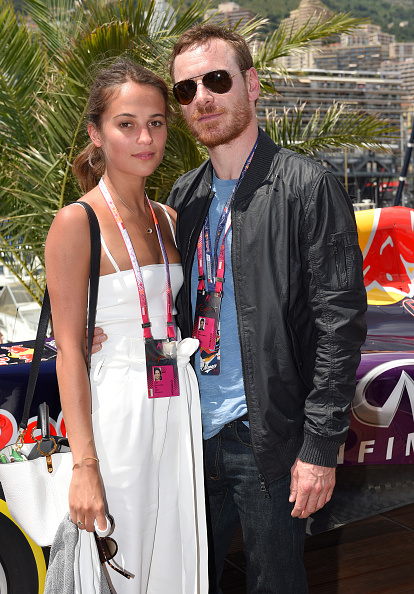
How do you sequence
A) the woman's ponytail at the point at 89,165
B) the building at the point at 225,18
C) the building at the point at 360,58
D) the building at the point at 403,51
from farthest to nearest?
the building at the point at 403,51
the building at the point at 360,58
the building at the point at 225,18
the woman's ponytail at the point at 89,165

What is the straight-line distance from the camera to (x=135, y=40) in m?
4.95

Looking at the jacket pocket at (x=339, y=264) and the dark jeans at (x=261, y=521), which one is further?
the dark jeans at (x=261, y=521)

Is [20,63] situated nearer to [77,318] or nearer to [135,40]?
[135,40]

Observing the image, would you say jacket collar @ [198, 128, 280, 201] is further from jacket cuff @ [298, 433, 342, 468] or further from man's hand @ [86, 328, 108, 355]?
jacket cuff @ [298, 433, 342, 468]

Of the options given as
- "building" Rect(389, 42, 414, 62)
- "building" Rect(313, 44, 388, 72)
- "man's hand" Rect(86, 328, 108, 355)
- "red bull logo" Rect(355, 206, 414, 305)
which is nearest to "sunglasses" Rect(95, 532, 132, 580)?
"man's hand" Rect(86, 328, 108, 355)

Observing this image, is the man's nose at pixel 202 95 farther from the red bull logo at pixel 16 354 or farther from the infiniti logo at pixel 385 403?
the infiniti logo at pixel 385 403

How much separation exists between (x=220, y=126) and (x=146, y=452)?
37.4 inches

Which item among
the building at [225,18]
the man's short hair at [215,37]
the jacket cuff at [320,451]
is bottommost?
the jacket cuff at [320,451]

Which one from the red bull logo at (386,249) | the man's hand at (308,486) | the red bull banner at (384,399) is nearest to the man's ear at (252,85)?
the man's hand at (308,486)

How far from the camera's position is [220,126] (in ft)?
6.20

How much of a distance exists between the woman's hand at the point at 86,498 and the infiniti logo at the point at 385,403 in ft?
4.68

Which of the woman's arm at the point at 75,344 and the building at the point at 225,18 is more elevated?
the building at the point at 225,18

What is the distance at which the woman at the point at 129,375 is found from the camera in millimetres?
1641

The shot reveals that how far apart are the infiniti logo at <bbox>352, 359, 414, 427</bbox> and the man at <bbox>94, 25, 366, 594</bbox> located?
0.97 meters
